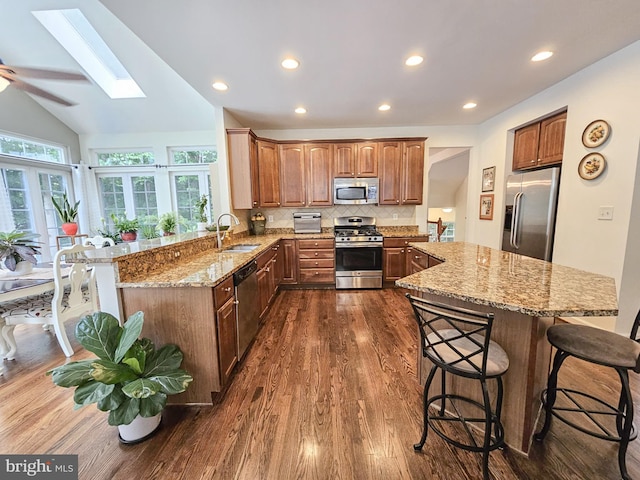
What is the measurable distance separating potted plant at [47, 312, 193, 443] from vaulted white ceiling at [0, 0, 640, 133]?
2.02 meters

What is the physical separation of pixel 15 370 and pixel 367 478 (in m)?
3.00

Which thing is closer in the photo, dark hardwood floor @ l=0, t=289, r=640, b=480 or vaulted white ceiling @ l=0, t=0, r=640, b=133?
dark hardwood floor @ l=0, t=289, r=640, b=480

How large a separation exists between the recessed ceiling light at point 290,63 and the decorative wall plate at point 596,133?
3.01 m

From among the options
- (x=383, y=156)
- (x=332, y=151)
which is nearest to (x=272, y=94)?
(x=332, y=151)

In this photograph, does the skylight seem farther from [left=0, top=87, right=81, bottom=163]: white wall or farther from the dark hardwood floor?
the dark hardwood floor

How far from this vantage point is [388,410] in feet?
5.53

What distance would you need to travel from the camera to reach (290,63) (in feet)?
7.76

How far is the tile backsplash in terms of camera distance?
4.62 m

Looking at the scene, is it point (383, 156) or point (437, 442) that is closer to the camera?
point (437, 442)

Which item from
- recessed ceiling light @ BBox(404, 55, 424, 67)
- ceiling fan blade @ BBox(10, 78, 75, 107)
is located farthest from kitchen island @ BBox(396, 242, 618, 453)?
ceiling fan blade @ BBox(10, 78, 75, 107)

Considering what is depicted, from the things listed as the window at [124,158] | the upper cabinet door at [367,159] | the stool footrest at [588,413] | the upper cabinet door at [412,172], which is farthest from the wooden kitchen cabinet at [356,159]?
the window at [124,158]

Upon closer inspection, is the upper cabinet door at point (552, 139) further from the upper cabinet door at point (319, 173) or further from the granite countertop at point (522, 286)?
the upper cabinet door at point (319, 173)

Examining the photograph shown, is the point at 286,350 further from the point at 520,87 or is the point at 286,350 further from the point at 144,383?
the point at 520,87

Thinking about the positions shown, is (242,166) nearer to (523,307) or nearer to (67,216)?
(67,216)
